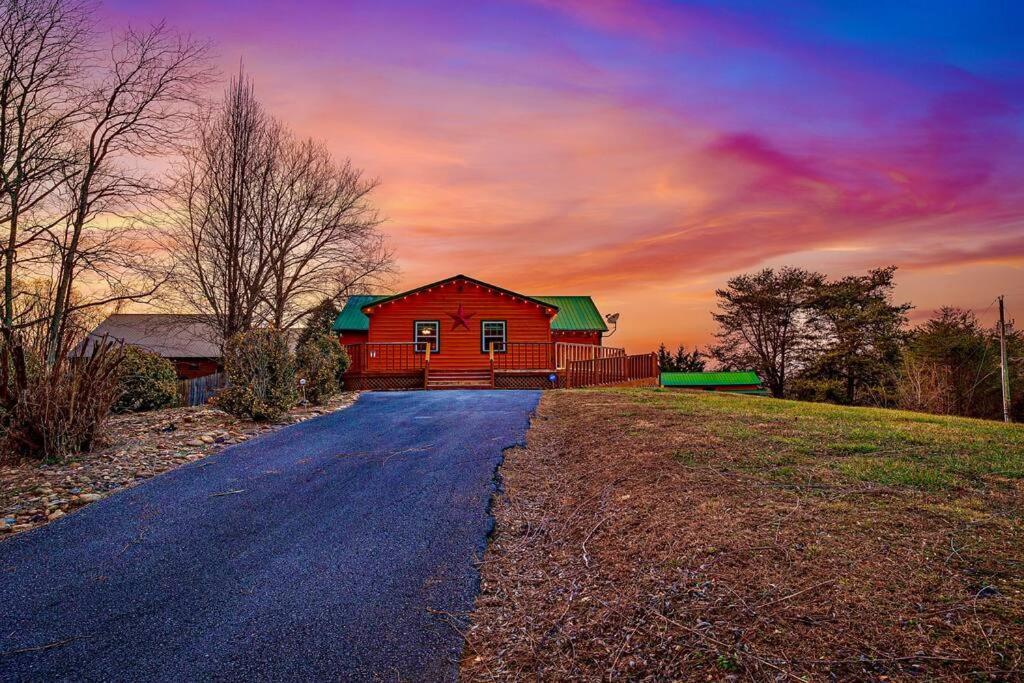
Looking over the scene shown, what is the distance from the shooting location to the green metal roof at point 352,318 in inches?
1104

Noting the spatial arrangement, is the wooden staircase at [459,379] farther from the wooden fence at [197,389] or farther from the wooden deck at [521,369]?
the wooden fence at [197,389]

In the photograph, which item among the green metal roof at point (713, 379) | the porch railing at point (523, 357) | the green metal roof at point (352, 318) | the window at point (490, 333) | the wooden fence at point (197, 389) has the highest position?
the green metal roof at point (352, 318)

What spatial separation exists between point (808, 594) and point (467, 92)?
11009mm

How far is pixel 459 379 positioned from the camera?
2008 cm

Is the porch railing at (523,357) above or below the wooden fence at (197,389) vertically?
above

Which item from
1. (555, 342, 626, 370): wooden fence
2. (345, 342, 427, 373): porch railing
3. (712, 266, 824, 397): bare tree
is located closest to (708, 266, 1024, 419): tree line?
(712, 266, 824, 397): bare tree

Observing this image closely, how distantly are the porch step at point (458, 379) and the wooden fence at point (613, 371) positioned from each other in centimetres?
340

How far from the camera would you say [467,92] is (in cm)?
1139

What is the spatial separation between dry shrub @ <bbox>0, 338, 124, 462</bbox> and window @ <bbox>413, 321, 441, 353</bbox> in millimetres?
15662

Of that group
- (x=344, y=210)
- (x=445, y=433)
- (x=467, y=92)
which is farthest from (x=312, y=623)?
(x=344, y=210)

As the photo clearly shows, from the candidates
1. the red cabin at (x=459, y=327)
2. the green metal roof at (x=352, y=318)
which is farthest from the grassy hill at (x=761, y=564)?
the green metal roof at (x=352, y=318)

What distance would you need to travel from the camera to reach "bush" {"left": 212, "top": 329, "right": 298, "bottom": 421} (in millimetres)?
9633

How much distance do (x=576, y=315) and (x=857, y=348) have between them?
1858 centimetres

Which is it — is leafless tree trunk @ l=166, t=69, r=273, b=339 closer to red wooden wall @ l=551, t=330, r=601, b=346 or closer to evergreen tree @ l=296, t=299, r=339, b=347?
evergreen tree @ l=296, t=299, r=339, b=347
